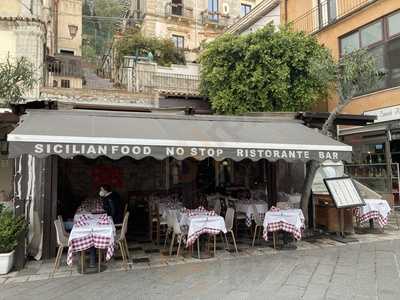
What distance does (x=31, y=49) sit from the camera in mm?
15898

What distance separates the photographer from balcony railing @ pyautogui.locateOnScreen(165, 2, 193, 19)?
32.2 metres

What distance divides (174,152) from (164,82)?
514 inches

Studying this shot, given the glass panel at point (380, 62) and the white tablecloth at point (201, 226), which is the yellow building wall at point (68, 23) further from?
the white tablecloth at point (201, 226)

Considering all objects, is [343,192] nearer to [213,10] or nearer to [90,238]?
[90,238]

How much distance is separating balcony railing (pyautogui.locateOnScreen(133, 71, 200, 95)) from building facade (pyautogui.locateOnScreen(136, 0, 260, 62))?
39.4ft

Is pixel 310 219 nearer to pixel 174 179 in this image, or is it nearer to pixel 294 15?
pixel 174 179

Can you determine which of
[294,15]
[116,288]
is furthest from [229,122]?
[294,15]

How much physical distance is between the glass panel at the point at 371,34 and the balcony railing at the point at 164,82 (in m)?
7.64

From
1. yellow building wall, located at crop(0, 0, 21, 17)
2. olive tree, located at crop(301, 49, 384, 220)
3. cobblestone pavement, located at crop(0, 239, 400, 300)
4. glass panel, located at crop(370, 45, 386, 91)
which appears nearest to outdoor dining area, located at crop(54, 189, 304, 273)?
cobblestone pavement, located at crop(0, 239, 400, 300)

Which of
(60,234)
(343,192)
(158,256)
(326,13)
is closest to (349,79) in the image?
(343,192)

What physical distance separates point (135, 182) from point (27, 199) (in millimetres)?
4908

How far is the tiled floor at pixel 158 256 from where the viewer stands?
6.93 meters

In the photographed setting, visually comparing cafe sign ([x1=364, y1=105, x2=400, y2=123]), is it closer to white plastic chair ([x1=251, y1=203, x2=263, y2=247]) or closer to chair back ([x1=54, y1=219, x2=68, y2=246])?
white plastic chair ([x1=251, y1=203, x2=263, y2=247])

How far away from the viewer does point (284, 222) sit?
333 inches
